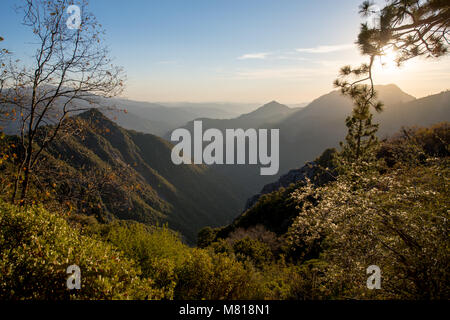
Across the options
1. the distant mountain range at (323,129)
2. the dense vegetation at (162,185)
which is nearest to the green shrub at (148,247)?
the dense vegetation at (162,185)

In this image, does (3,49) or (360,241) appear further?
(3,49)

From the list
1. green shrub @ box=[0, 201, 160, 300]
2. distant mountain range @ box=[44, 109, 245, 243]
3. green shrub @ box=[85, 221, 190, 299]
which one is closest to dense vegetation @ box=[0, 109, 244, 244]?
distant mountain range @ box=[44, 109, 245, 243]

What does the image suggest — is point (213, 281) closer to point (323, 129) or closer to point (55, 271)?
point (55, 271)

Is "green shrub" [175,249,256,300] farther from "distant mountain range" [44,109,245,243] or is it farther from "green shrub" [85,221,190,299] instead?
"distant mountain range" [44,109,245,243]

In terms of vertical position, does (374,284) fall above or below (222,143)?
below

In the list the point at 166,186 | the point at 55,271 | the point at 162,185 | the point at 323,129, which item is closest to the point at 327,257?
the point at 55,271

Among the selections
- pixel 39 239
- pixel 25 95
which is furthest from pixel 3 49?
pixel 39 239

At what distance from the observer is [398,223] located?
4.70m

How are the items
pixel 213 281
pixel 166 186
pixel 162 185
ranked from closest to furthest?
pixel 213 281, pixel 162 185, pixel 166 186

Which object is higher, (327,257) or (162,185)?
(327,257)

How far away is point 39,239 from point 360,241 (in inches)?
260

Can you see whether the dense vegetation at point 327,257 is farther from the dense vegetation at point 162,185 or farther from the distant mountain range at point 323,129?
the distant mountain range at point 323,129
